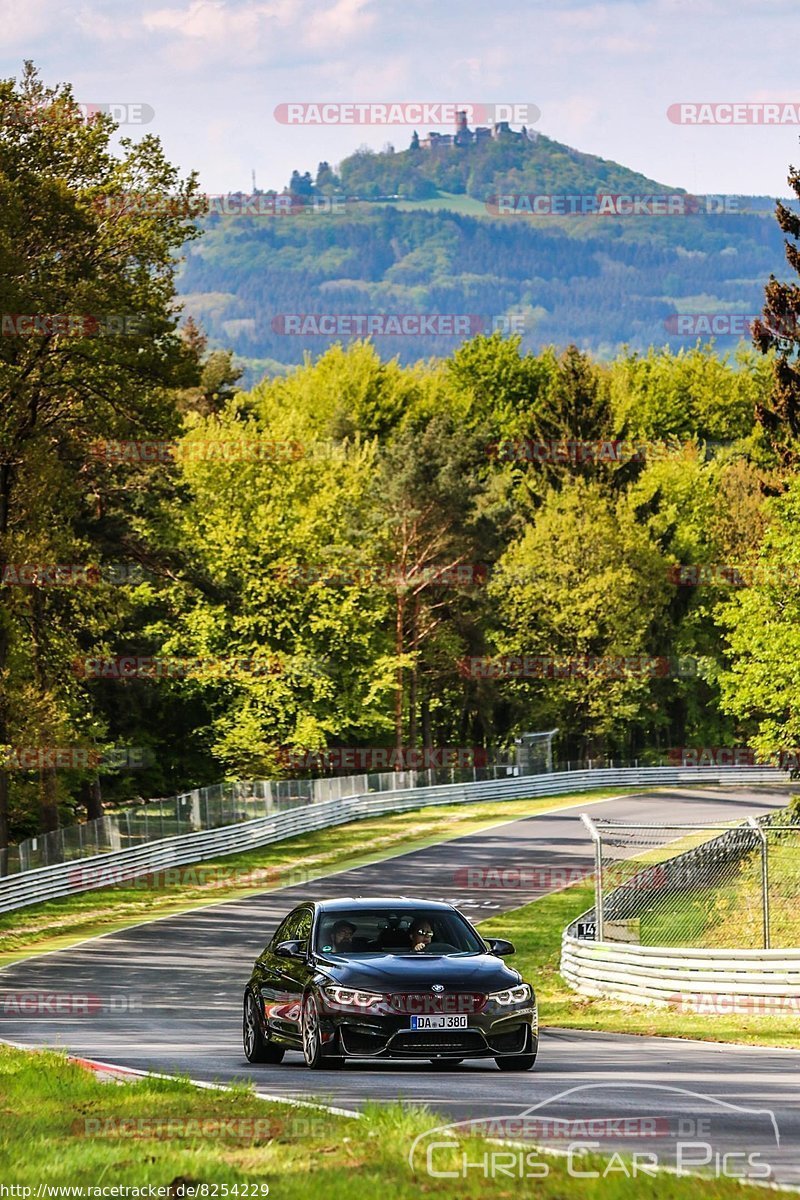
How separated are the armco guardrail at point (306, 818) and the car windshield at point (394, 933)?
81.3 ft

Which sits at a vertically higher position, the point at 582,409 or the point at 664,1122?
the point at 582,409

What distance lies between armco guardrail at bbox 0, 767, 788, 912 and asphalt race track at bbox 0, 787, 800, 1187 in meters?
→ 3.81

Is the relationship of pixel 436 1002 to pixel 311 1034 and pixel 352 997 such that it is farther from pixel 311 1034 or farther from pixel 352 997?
pixel 311 1034

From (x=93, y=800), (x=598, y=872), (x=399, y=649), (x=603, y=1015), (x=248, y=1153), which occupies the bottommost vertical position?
(x=603, y=1015)

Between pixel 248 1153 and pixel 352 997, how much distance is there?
5221 mm

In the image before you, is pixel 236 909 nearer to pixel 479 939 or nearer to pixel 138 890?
pixel 138 890

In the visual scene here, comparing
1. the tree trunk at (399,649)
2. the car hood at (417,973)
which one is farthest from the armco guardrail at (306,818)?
the car hood at (417,973)

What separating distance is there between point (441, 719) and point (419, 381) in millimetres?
20016

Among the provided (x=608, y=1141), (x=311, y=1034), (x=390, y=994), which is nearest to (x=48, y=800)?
(x=311, y=1034)

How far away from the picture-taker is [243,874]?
46.7m

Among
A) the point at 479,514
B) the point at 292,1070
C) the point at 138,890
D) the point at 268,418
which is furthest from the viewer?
the point at 268,418

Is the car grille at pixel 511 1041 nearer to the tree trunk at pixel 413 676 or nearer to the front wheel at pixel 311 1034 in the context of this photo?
the front wheel at pixel 311 1034

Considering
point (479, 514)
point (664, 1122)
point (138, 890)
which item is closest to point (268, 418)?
point (479, 514)

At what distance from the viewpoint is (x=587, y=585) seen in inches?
3248
